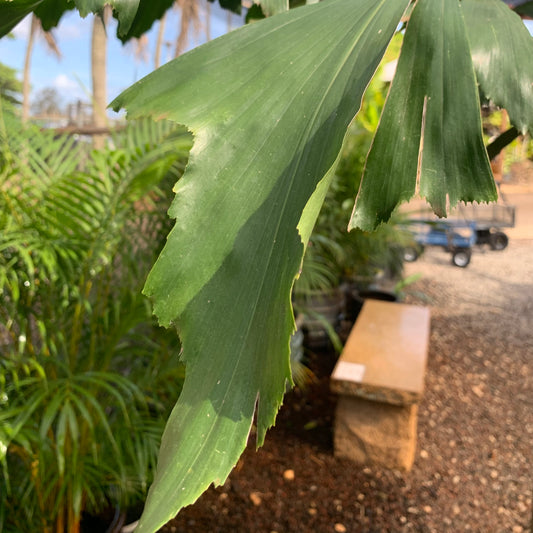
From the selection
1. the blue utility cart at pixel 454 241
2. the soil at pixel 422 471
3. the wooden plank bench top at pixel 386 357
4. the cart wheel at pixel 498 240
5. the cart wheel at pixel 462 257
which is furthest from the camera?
the cart wheel at pixel 498 240

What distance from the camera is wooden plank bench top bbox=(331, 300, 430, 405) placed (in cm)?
139

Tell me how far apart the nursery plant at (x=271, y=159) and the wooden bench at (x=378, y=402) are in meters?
1.15

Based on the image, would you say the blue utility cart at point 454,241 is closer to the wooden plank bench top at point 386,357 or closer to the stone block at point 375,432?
the wooden plank bench top at point 386,357

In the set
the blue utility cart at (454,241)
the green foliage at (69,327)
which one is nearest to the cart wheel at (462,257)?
the blue utility cart at (454,241)

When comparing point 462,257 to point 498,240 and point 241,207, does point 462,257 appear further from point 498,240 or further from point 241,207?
point 241,207

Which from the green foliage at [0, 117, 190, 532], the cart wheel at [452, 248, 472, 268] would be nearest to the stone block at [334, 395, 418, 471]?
the green foliage at [0, 117, 190, 532]

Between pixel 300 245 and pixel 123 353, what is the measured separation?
3.38 ft

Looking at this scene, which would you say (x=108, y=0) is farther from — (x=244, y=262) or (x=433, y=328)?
(x=433, y=328)

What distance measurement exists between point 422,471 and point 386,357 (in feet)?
1.22

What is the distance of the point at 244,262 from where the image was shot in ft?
0.78

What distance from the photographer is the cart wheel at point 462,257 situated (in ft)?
13.4

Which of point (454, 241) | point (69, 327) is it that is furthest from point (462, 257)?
point (69, 327)

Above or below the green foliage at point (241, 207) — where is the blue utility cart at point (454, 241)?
below

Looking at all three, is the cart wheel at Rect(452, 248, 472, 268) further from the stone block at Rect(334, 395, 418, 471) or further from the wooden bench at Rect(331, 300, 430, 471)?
the stone block at Rect(334, 395, 418, 471)
